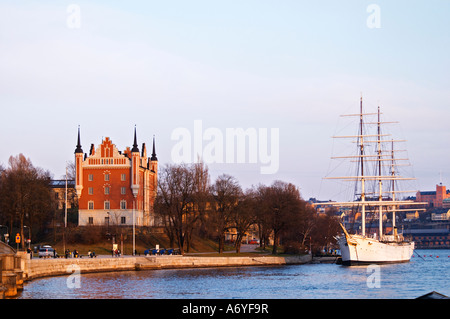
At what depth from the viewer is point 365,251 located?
110750 mm

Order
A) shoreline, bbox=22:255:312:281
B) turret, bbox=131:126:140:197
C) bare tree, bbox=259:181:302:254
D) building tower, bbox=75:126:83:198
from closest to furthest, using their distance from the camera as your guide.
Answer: shoreline, bbox=22:255:312:281, turret, bbox=131:126:140:197, building tower, bbox=75:126:83:198, bare tree, bbox=259:181:302:254

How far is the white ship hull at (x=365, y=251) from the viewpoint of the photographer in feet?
353

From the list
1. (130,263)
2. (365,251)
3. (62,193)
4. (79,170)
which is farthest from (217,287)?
(62,193)

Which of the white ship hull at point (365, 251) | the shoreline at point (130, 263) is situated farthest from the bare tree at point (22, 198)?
the white ship hull at point (365, 251)

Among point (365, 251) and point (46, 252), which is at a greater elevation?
point (46, 252)

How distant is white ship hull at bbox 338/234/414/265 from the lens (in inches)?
4240

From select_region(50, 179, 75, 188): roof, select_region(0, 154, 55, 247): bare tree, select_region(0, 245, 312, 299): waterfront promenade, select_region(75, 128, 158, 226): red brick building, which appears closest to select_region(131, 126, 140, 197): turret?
select_region(75, 128, 158, 226): red brick building

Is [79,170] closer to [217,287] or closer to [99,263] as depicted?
[99,263]

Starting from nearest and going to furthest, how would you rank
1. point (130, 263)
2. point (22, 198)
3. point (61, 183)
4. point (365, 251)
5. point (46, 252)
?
point (130, 263)
point (46, 252)
point (22, 198)
point (365, 251)
point (61, 183)

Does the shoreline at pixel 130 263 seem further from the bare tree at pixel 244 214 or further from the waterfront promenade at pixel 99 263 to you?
the bare tree at pixel 244 214

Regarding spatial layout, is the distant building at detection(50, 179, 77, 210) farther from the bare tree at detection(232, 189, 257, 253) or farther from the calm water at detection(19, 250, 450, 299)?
the calm water at detection(19, 250, 450, 299)

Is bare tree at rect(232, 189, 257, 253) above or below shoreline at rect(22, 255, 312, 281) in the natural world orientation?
above
